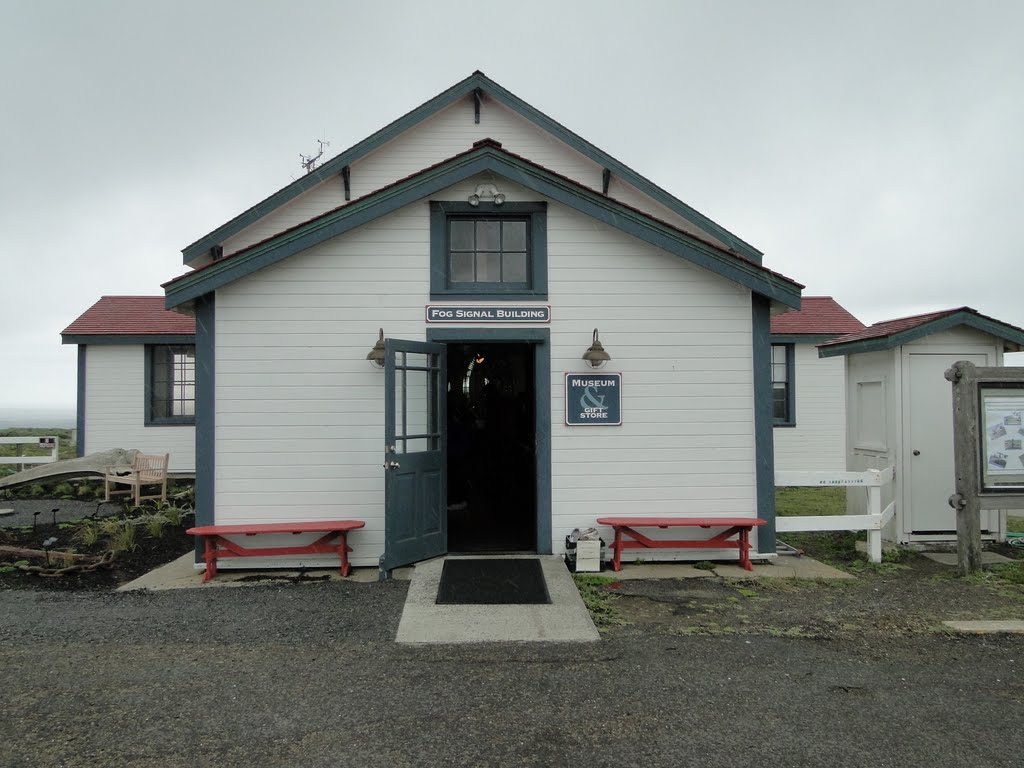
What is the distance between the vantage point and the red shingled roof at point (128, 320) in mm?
13852

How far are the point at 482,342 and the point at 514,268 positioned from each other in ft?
3.12

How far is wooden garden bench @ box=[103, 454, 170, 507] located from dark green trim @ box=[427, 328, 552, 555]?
7586 millimetres

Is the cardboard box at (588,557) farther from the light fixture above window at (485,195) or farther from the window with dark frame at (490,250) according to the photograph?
the light fixture above window at (485,195)

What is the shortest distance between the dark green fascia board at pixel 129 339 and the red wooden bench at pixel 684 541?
10804 mm

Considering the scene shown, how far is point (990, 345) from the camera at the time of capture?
812 centimetres

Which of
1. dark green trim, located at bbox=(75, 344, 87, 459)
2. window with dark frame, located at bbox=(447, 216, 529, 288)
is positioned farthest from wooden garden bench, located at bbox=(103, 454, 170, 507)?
window with dark frame, located at bbox=(447, 216, 529, 288)

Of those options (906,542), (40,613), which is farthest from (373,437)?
(906,542)

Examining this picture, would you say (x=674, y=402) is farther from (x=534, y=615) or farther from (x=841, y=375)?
(x=841, y=375)

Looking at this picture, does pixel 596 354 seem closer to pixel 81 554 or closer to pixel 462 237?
pixel 462 237

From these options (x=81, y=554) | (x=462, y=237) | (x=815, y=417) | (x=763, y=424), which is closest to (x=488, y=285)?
(x=462, y=237)

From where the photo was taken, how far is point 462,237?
7512 mm

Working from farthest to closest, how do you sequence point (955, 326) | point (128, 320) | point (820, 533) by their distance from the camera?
point (128, 320), point (820, 533), point (955, 326)

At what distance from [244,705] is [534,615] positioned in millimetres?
2443

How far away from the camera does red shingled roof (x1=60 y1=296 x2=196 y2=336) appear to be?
13852mm
